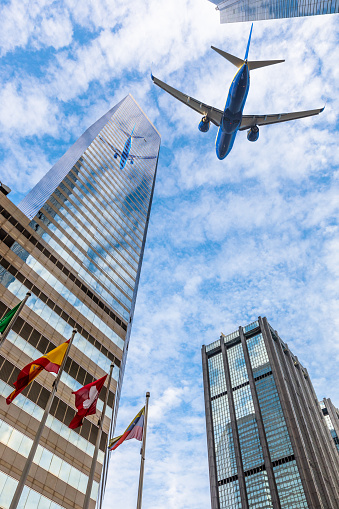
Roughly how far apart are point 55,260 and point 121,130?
228 ft

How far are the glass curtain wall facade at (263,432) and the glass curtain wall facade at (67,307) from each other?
70918 millimetres

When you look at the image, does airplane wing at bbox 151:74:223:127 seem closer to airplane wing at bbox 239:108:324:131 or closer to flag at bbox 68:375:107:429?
airplane wing at bbox 239:108:324:131

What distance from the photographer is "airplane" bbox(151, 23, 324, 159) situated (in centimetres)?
5184

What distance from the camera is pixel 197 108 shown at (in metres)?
63.5

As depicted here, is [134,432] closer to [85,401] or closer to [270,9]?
[85,401]

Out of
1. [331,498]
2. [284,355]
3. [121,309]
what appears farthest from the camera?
[284,355]

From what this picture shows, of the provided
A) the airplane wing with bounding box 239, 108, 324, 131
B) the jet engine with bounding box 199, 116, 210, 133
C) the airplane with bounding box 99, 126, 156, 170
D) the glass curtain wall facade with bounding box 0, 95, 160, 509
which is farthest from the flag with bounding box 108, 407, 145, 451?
the airplane with bounding box 99, 126, 156, 170

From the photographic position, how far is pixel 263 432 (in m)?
107

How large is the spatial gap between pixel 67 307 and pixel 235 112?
37342 mm

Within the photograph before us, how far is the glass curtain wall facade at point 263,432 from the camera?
94.2 m

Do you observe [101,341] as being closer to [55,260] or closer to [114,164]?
[55,260]

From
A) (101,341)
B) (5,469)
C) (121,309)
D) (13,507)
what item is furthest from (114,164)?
(13,507)

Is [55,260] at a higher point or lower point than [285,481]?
lower

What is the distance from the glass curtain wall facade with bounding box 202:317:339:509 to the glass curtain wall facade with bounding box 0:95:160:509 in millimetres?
70918
